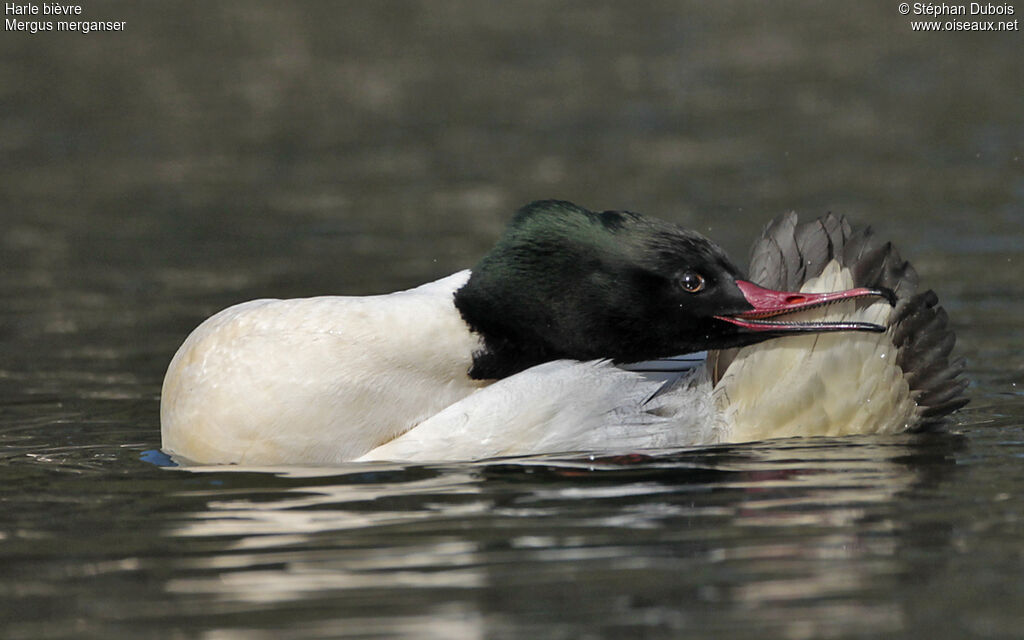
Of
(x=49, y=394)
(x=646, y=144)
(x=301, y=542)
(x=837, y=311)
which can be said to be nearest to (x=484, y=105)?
(x=646, y=144)

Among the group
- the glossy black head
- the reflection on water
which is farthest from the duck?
the reflection on water

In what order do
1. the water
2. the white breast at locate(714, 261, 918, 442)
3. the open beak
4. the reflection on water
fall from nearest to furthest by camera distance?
the reflection on water → the water → the open beak → the white breast at locate(714, 261, 918, 442)

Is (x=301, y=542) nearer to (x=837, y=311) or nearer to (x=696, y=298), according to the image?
(x=696, y=298)

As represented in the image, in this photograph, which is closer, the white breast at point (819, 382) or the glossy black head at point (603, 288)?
the glossy black head at point (603, 288)

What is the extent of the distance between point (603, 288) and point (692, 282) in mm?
364

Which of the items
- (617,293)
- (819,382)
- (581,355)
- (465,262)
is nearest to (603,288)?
(617,293)

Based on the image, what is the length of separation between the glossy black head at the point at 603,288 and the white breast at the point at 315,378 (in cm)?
25

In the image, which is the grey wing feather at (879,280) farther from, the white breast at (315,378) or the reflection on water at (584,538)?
the white breast at (315,378)

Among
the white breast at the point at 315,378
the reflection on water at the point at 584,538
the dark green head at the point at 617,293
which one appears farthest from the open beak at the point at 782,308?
the white breast at the point at 315,378

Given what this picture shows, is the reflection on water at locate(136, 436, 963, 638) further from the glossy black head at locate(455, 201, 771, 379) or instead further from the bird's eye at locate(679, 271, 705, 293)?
the bird's eye at locate(679, 271, 705, 293)

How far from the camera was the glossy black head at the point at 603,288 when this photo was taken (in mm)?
6719

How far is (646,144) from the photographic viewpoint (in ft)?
50.3

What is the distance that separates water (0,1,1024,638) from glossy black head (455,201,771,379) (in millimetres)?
513

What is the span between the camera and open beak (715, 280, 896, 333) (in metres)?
6.71
